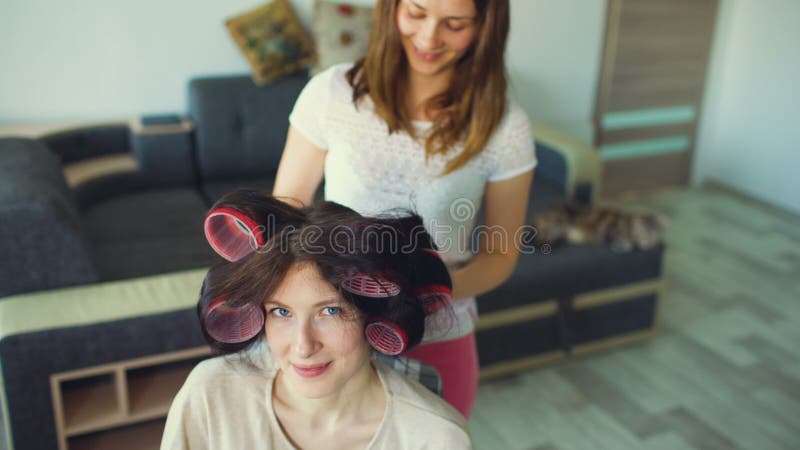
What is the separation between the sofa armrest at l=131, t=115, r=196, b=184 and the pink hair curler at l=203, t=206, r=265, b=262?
2305 millimetres

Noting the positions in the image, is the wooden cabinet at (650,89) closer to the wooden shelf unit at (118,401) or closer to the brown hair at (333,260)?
the wooden shelf unit at (118,401)

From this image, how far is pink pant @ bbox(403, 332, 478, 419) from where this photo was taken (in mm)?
1233

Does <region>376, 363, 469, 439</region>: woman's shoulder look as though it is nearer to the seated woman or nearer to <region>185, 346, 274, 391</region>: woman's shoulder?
the seated woman

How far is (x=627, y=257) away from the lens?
106 inches

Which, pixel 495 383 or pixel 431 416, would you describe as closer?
pixel 431 416

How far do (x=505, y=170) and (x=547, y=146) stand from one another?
2.20 metres

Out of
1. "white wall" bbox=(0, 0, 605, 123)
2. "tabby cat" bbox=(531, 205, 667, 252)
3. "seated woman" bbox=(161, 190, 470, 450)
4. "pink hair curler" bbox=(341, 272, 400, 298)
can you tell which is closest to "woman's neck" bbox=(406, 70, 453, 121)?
"seated woman" bbox=(161, 190, 470, 450)

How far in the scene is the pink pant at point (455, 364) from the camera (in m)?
1.23

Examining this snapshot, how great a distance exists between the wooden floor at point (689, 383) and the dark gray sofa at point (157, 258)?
0.13 m

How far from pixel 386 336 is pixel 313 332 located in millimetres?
98

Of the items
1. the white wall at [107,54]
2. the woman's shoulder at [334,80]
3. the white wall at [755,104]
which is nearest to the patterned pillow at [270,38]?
the white wall at [107,54]

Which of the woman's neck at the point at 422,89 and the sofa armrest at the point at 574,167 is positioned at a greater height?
the woman's neck at the point at 422,89

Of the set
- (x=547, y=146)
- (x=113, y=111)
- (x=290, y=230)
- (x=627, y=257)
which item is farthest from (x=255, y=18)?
(x=290, y=230)

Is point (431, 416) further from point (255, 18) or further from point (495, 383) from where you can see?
point (255, 18)
